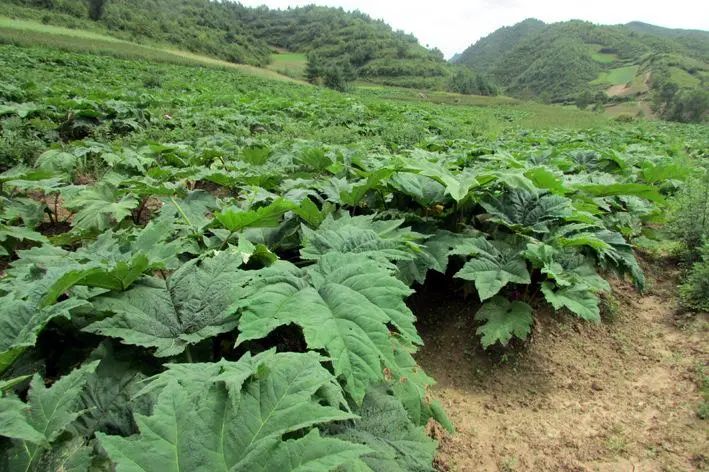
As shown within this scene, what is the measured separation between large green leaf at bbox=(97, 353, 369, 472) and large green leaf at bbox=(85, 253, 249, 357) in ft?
0.85

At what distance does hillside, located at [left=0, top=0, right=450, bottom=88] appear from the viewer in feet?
153

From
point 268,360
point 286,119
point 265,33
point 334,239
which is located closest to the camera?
point 268,360

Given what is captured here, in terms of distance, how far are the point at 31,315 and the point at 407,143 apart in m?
7.81

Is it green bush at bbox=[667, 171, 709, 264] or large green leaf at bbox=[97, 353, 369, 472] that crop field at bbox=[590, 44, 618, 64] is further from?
large green leaf at bbox=[97, 353, 369, 472]

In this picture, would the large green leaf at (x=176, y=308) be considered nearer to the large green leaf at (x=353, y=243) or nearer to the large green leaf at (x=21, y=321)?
the large green leaf at (x=21, y=321)

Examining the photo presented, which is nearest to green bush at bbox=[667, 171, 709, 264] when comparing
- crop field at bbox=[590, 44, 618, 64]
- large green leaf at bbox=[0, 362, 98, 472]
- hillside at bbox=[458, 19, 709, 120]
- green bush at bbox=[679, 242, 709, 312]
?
green bush at bbox=[679, 242, 709, 312]

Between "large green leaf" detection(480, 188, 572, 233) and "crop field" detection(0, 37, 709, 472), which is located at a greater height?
"large green leaf" detection(480, 188, 572, 233)

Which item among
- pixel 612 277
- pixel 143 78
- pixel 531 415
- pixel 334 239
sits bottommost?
pixel 531 415

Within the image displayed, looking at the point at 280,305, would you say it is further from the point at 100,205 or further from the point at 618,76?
Result: the point at 618,76

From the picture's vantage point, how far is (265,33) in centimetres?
12756

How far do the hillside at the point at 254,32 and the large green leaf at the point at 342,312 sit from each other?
50.2 meters

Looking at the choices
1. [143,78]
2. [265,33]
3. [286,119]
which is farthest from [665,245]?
[265,33]

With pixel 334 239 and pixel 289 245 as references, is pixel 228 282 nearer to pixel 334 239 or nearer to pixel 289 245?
pixel 334 239

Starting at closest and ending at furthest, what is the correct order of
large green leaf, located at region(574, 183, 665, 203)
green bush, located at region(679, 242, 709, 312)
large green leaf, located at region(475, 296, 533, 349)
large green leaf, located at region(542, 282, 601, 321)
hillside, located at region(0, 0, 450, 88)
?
large green leaf, located at region(542, 282, 601, 321), large green leaf, located at region(475, 296, 533, 349), green bush, located at region(679, 242, 709, 312), large green leaf, located at region(574, 183, 665, 203), hillside, located at region(0, 0, 450, 88)
